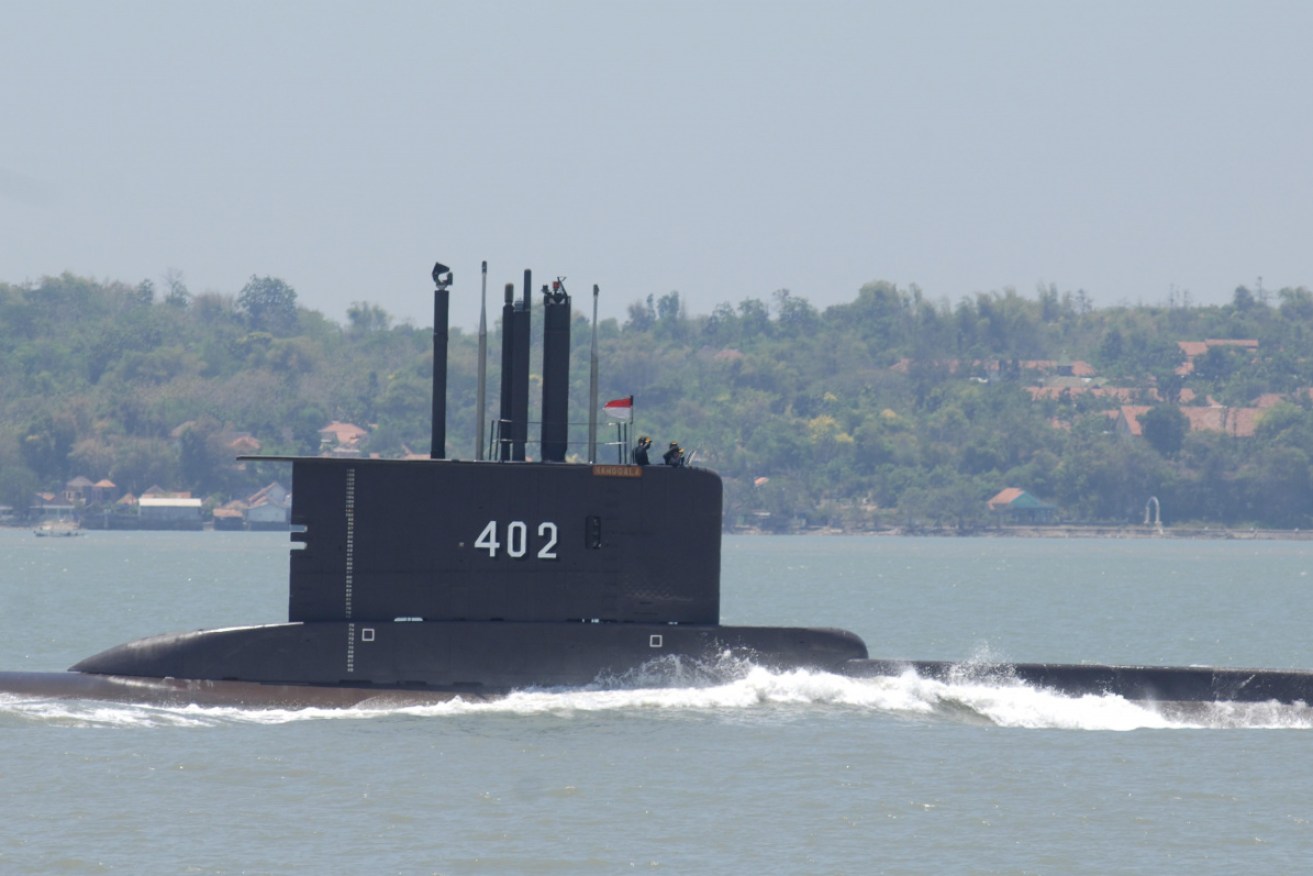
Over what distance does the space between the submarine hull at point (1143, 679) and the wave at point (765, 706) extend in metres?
0.10

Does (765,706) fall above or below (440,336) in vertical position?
below

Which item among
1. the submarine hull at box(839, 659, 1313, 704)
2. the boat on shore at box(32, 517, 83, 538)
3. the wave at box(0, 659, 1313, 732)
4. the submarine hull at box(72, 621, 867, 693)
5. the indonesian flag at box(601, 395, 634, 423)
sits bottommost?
the boat on shore at box(32, 517, 83, 538)

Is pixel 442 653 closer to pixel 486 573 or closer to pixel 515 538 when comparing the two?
pixel 486 573

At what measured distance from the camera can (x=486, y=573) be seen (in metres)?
24.9

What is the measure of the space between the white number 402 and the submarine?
0.02 m

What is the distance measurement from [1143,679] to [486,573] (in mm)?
8734

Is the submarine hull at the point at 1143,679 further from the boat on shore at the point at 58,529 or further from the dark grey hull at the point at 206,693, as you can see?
the boat on shore at the point at 58,529

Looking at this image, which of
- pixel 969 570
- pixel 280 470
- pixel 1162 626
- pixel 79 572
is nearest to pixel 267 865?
pixel 1162 626

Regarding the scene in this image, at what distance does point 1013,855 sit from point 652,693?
664 centimetres

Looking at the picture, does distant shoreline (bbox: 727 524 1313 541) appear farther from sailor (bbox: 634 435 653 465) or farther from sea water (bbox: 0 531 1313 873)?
sailor (bbox: 634 435 653 465)

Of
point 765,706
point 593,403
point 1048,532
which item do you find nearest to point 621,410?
point 593,403

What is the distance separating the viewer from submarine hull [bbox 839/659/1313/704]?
87.7 ft

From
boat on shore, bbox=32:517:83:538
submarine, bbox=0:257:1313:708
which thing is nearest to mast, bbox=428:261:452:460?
submarine, bbox=0:257:1313:708

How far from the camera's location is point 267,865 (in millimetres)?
18516
